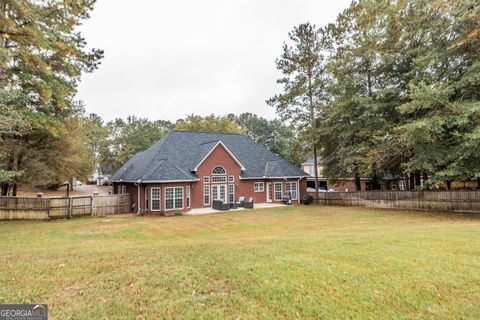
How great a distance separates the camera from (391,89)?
735 inches

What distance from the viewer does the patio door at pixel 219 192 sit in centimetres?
2255

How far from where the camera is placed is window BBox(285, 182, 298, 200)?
85.0 feet

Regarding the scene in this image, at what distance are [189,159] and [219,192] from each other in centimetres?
406

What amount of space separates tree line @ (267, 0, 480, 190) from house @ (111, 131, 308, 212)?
15.8 feet

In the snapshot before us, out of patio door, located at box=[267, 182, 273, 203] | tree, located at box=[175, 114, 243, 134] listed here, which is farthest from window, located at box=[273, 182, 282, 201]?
tree, located at box=[175, 114, 243, 134]

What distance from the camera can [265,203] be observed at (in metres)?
24.8

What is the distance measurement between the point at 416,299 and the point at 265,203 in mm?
20748

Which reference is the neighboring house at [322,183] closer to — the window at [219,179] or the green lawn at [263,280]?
the window at [219,179]

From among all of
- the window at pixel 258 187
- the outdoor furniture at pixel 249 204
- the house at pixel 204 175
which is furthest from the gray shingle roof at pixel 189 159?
the outdoor furniture at pixel 249 204

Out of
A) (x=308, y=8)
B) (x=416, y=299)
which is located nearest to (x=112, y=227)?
(x=416, y=299)

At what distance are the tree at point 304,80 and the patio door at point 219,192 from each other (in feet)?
31.1

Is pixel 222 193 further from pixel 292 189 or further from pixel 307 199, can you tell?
pixel 307 199

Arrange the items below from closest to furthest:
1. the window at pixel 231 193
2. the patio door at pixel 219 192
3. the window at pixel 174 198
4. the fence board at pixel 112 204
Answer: the fence board at pixel 112 204 < the window at pixel 174 198 < the patio door at pixel 219 192 < the window at pixel 231 193

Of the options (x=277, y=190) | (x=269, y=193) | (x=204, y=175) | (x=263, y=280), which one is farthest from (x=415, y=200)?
(x=263, y=280)
